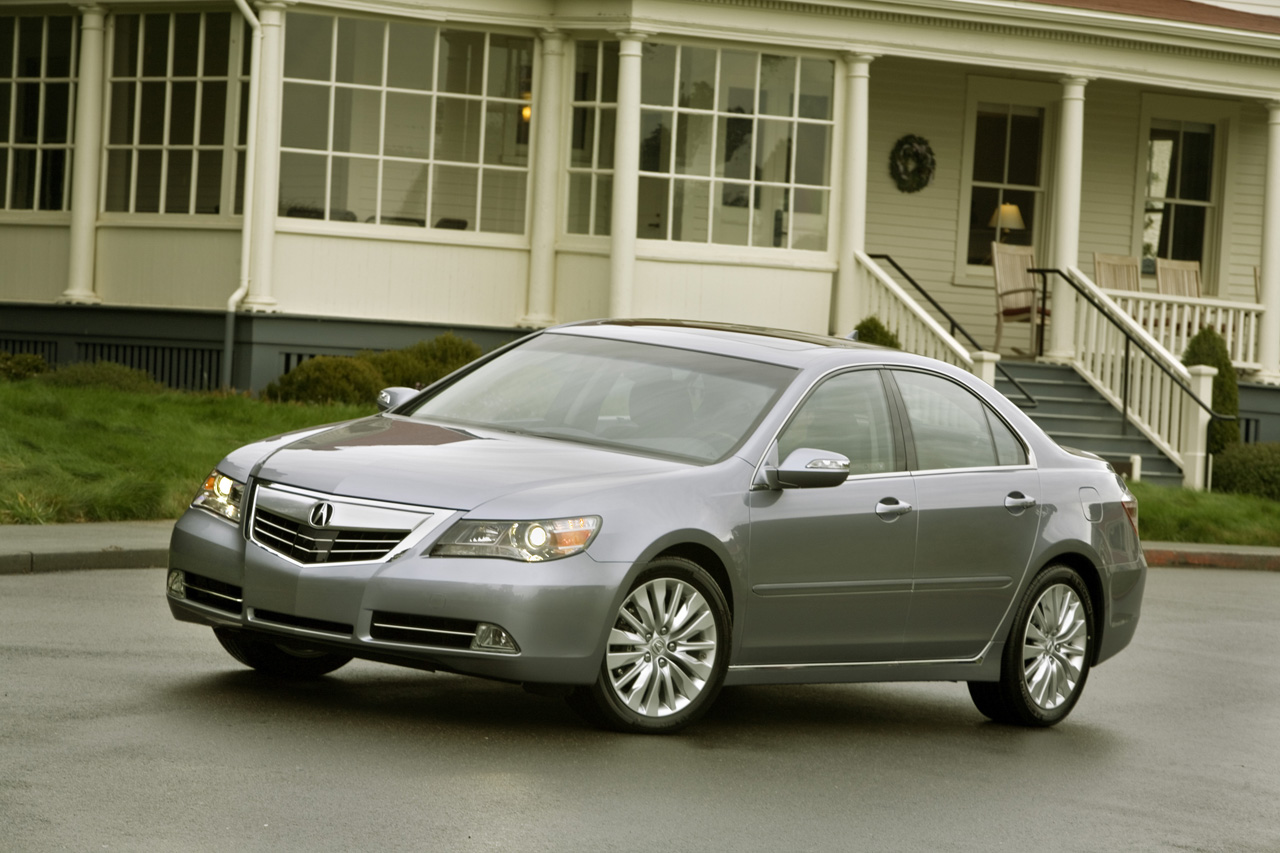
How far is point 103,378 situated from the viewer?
1903 cm

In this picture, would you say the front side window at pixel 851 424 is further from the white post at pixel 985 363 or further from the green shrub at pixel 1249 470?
the green shrub at pixel 1249 470

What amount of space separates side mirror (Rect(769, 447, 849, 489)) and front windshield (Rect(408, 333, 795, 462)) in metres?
0.25

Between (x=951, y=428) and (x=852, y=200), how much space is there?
45.3 ft

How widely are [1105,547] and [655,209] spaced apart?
43.1 ft

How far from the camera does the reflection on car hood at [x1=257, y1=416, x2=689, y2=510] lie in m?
7.04

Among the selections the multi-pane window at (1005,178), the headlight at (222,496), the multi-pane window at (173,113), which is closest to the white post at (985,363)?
the multi-pane window at (1005,178)

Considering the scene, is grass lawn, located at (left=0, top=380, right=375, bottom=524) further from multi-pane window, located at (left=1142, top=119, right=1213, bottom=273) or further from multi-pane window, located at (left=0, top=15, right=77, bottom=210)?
multi-pane window, located at (left=1142, top=119, right=1213, bottom=273)

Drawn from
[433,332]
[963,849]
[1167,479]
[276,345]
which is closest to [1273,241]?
[1167,479]

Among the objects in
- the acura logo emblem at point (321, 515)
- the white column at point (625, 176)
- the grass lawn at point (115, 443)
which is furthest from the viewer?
the white column at point (625, 176)

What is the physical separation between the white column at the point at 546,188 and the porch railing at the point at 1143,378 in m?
5.93

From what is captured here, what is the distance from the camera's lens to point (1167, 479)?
833 inches

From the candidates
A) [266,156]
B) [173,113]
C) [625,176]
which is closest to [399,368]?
[266,156]

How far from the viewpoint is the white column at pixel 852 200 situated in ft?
72.1

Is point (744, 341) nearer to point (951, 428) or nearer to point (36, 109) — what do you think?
point (951, 428)
